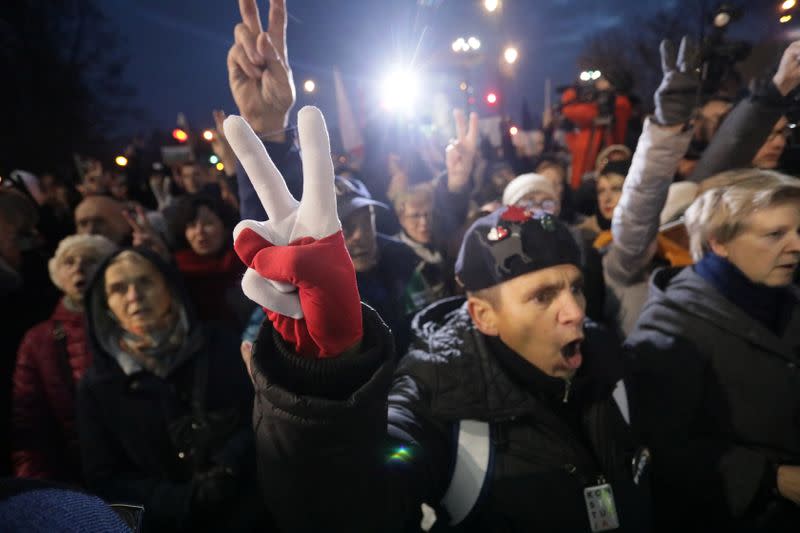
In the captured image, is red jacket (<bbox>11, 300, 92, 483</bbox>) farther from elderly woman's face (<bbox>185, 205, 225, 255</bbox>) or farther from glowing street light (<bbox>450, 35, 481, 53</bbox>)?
glowing street light (<bbox>450, 35, 481, 53</bbox>)

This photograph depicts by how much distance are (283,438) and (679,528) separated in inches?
84.0

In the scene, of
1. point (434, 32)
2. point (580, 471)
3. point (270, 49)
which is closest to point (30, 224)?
point (270, 49)

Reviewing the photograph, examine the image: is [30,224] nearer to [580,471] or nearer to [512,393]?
[512,393]

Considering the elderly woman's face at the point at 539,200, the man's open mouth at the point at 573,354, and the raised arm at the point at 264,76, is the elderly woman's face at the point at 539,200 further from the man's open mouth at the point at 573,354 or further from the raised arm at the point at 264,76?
the raised arm at the point at 264,76

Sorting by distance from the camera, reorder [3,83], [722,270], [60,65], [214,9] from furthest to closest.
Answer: [60,65]
[3,83]
[722,270]
[214,9]

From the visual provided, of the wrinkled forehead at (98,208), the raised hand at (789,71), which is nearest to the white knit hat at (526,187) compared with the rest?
the raised hand at (789,71)

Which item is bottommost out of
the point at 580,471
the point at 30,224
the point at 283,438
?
the point at 580,471

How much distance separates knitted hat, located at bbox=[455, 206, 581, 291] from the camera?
5.67 feet

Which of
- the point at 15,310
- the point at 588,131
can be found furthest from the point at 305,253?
the point at 588,131

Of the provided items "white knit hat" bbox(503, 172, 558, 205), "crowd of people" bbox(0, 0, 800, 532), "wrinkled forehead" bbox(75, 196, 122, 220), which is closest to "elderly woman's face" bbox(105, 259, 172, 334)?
"crowd of people" bbox(0, 0, 800, 532)

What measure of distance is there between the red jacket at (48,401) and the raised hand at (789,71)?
4.22 m

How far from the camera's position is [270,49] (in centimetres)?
160

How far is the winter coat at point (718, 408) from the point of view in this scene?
181cm

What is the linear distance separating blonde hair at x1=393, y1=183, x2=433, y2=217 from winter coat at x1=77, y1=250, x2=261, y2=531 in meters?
2.08
